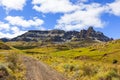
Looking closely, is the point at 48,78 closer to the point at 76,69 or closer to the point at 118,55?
the point at 76,69

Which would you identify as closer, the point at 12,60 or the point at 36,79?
the point at 36,79

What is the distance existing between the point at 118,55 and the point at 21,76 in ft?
350

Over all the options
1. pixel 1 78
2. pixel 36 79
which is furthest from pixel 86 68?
pixel 1 78

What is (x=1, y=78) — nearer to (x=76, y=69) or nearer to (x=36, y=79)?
(x=36, y=79)

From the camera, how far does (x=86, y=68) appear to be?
122 ft

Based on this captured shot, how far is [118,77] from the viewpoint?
3188cm

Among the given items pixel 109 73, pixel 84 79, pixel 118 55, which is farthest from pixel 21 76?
pixel 118 55

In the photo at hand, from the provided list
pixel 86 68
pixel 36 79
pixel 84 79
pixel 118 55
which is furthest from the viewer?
pixel 118 55

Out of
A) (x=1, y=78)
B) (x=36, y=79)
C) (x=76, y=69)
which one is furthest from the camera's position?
(x=76, y=69)

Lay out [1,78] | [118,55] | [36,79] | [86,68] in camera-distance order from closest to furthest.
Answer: [1,78] → [36,79] → [86,68] → [118,55]

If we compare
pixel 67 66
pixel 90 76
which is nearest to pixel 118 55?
pixel 67 66

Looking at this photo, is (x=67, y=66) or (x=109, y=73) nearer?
(x=109, y=73)

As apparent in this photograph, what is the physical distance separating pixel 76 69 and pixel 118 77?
9.15 metres

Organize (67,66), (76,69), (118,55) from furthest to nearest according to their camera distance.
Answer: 1. (118,55)
2. (67,66)
3. (76,69)
